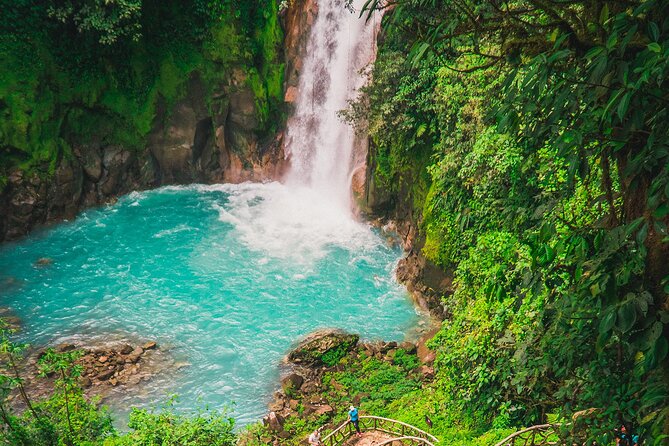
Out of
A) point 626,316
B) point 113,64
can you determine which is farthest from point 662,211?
point 113,64

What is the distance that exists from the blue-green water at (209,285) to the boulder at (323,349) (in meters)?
0.61

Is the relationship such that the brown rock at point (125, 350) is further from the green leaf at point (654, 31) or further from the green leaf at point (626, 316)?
the green leaf at point (654, 31)

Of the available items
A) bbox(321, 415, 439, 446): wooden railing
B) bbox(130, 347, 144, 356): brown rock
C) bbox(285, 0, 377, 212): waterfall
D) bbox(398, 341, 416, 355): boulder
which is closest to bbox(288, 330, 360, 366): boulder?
bbox(398, 341, 416, 355): boulder

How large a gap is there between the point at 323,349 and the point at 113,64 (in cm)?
1511

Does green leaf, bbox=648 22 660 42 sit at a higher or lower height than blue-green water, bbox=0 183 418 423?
higher

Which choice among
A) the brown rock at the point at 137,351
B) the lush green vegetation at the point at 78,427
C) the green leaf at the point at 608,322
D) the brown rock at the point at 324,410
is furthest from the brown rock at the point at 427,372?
the green leaf at the point at 608,322

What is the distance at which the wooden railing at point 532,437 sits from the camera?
755 cm

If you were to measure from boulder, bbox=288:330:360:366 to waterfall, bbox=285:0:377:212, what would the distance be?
8689mm

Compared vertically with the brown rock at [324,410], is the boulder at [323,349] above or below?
above

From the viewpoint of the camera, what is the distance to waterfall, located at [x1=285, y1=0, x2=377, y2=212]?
23.3 metres

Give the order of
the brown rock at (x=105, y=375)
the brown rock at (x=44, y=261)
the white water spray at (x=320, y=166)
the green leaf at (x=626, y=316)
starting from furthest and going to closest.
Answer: the white water spray at (x=320, y=166), the brown rock at (x=44, y=261), the brown rock at (x=105, y=375), the green leaf at (x=626, y=316)

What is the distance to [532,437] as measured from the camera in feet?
25.5

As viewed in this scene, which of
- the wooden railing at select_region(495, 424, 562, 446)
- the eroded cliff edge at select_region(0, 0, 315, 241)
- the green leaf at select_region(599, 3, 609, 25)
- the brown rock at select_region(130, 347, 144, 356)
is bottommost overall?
the brown rock at select_region(130, 347, 144, 356)

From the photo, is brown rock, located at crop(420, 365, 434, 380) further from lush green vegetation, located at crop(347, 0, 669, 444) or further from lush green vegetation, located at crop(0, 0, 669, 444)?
lush green vegetation, located at crop(347, 0, 669, 444)
